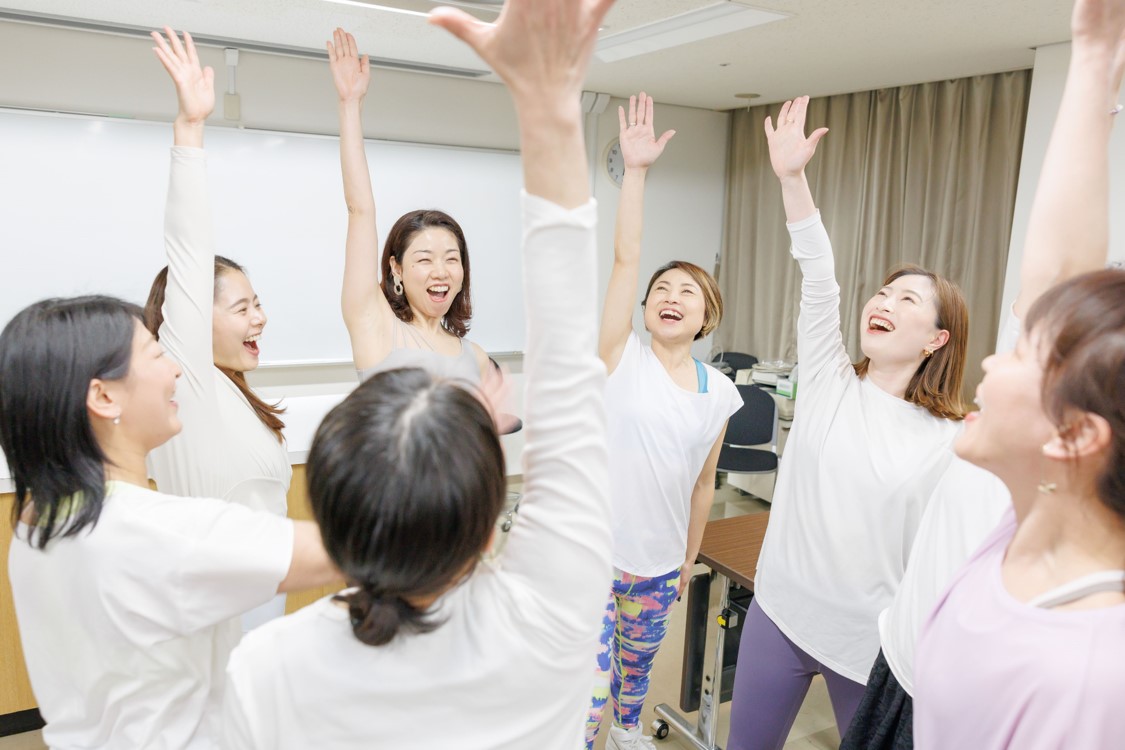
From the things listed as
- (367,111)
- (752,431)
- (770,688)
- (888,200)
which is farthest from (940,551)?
(367,111)

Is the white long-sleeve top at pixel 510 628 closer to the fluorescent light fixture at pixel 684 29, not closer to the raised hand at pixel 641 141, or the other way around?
the raised hand at pixel 641 141

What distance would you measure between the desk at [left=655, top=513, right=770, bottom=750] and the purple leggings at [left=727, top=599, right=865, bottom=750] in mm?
397

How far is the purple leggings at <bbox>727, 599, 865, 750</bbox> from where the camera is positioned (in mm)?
1663

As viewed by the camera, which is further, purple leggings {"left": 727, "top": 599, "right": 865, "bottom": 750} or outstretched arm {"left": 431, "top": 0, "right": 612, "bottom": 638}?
purple leggings {"left": 727, "top": 599, "right": 865, "bottom": 750}

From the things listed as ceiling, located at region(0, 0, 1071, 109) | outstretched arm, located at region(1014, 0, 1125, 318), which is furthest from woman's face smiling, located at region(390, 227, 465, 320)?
ceiling, located at region(0, 0, 1071, 109)

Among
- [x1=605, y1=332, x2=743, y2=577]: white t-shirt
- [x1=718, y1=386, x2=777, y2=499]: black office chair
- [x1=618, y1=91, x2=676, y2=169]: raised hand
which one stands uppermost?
[x1=618, y1=91, x2=676, y2=169]: raised hand

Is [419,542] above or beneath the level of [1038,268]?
beneath

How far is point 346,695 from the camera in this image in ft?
2.22

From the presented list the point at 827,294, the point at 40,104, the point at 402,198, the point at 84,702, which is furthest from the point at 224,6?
the point at 84,702

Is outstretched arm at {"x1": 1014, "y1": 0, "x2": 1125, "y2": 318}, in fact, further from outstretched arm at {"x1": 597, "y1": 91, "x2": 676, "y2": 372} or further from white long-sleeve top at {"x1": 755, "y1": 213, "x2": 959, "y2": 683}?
outstretched arm at {"x1": 597, "y1": 91, "x2": 676, "y2": 372}

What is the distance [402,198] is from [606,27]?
1843mm

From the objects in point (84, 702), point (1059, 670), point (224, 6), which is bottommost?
point (84, 702)

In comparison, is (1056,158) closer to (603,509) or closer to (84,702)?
(603,509)

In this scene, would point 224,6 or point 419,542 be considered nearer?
point 419,542
